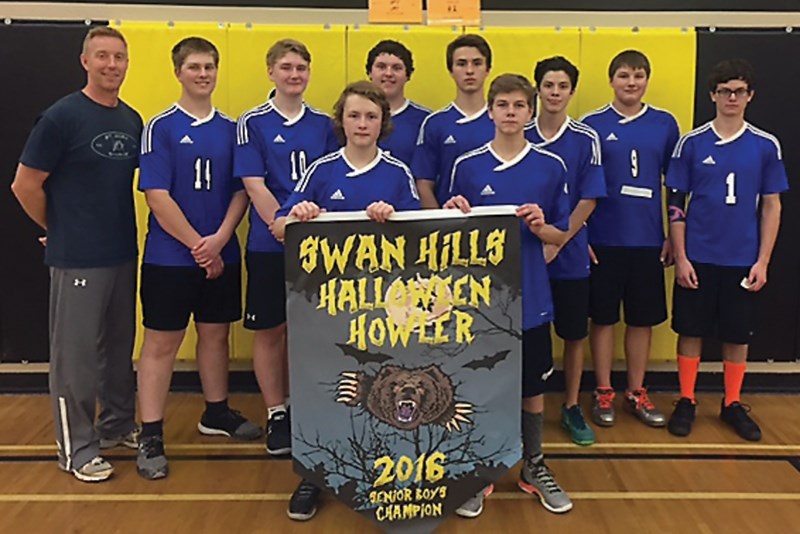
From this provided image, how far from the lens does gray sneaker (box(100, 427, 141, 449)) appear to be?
303cm

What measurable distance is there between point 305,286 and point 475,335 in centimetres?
58

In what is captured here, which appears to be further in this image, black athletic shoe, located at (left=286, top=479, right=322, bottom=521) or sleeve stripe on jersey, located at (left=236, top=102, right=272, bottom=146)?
sleeve stripe on jersey, located at (left=236, top=102, right=272, bottom=146)

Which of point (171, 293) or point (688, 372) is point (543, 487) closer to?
point (688, 372)

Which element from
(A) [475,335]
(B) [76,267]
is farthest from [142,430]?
(A) [475,335]

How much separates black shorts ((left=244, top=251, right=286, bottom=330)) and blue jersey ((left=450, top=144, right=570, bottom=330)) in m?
0.86

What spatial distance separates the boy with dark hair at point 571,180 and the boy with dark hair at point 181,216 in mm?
1255

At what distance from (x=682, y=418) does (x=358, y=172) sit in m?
1.91

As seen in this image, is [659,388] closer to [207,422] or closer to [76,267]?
[207,422]

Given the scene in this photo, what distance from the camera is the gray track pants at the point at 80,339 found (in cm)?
270

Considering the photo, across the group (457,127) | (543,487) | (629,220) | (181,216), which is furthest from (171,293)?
(629,220)

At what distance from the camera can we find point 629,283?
128 inches

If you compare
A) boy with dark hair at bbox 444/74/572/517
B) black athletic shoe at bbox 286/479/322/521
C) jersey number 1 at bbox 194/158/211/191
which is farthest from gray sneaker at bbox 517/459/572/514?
jersey number 1 at bbox 194/158/211/191

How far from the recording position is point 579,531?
2.37 meters

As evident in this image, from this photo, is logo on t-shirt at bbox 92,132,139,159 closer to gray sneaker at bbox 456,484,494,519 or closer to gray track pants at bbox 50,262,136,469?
gray track pants at bbox 50,262,136,469
